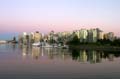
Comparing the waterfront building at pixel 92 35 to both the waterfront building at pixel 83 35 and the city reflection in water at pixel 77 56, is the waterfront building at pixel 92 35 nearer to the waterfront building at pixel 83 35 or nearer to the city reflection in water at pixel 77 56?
the waterfront building at pixel 83 35

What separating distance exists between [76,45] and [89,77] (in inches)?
4680

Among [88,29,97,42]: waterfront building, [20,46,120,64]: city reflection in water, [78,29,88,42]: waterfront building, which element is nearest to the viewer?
[20,46,120,64]: city reflection in water

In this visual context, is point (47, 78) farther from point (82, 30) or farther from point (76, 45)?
point (82, 30)

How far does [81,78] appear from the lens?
21.1 m

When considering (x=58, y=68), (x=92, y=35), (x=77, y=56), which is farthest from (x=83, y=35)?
(x=58, y=68)

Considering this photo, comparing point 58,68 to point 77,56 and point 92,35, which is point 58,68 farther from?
point 92,35

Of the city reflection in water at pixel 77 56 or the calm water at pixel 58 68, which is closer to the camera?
the calm water at pixel 58 68

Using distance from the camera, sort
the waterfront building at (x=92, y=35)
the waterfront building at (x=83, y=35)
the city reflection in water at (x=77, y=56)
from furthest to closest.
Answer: the waterfront building at (x=83, y=35) < the waterfront building at (x=92, y=35) < the city reflection in water at (x=77, y=56)

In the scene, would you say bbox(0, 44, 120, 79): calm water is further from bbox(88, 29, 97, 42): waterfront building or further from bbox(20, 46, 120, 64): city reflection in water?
bbox(88, 29, 97, 42): waterfront building

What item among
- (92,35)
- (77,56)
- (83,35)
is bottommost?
(77,56)

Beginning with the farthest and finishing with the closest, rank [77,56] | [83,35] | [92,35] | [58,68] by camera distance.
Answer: [83,35]
[92,35]
[77,56]
[58,68]

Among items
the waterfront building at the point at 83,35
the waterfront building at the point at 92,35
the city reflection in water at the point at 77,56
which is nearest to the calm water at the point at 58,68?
the city reflection in water at the point at 77,56

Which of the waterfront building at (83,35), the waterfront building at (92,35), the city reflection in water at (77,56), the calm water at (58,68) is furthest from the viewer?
the waterfront building at (83,35)

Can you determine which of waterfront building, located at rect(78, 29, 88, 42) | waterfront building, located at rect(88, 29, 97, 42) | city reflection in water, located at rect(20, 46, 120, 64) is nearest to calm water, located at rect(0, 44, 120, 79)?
city reflection in water, located at rect(20, 46, 120, 64)
